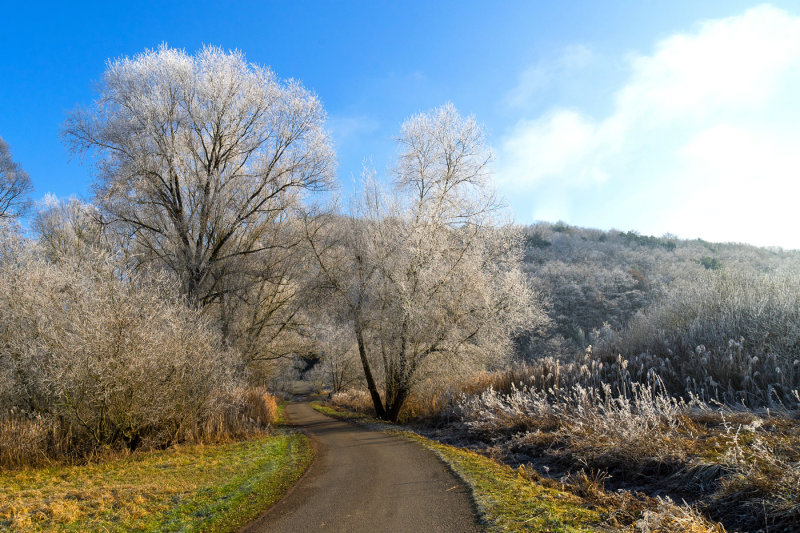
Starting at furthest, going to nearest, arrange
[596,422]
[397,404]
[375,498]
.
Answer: [397,404], [596,422], [375,498]

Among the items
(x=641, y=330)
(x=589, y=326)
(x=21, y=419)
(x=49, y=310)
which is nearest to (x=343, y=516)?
(x=49, y=310)

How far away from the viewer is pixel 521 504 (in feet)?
16.5

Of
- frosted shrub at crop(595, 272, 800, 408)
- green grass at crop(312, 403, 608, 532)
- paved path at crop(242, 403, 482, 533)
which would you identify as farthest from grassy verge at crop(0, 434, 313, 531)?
frosted shrub at crop(595, 272, 800, 408)

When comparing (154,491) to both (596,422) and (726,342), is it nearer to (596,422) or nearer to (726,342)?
(596,422)

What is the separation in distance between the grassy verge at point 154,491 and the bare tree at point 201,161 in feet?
26.3

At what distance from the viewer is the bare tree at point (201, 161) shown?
51.7 ft

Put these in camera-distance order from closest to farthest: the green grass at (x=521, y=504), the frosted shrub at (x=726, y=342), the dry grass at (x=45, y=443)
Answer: the green grass at (x=521, y=504), the dry grass at (x=45, y=443), the frosted shrub at (x=726, y=342)

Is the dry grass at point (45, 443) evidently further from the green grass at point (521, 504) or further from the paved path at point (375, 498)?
the green grass at point (521, 504)

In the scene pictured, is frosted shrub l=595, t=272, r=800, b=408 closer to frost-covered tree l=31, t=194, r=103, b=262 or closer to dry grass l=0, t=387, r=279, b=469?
dry grass l=0, t=387, r=279, b=469

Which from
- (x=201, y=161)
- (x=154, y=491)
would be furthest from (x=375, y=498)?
(x=201, y=161)

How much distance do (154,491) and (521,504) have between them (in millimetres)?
5219

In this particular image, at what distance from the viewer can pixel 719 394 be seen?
8.92m

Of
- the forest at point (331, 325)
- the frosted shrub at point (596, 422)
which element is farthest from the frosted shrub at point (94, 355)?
the frosted shrub at point (596, 422)

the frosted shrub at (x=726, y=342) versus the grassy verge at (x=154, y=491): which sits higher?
the frosted shrub at (x=726, y=342)
